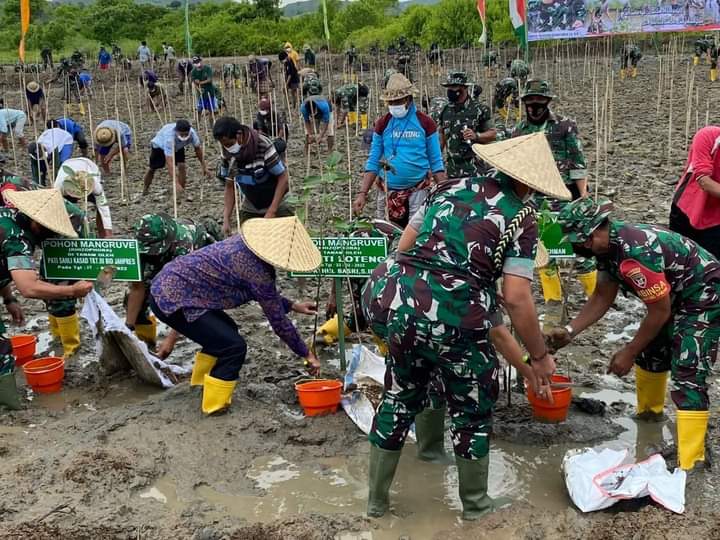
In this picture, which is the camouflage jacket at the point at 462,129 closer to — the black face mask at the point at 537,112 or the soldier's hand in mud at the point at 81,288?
the black face mask at the point at 537,112

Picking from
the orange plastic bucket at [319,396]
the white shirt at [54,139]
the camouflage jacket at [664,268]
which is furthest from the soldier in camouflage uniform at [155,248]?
the white shirt at [54,139]

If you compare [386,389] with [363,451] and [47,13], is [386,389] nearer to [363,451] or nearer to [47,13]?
[363,451]

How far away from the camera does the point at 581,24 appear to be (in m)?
20.5

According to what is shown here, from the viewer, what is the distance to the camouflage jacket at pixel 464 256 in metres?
2.75

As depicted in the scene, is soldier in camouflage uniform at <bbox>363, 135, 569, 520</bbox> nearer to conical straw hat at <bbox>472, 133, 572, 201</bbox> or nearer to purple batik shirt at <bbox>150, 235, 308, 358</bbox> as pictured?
conical straw hat at <bbox>472, 133, 572, 201</bbox>

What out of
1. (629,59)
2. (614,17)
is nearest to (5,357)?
(614,17)

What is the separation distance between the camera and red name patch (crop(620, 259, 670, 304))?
10.4 feet

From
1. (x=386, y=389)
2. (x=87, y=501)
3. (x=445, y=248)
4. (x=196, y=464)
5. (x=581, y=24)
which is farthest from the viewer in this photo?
(x=581, y=24)

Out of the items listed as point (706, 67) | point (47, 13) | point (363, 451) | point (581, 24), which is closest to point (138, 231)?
point (363, 451)

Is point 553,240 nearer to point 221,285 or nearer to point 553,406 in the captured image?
point 553,406

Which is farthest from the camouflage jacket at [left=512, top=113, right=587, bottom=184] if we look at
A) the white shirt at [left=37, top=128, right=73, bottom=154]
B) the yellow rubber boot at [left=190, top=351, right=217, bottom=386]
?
the white shirt at [left=37, top=128, right=73, bottom=154]

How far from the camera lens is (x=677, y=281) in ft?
10.9

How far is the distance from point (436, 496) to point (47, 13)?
61518mm

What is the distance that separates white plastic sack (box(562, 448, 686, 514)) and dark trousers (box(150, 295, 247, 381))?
1.83 m
